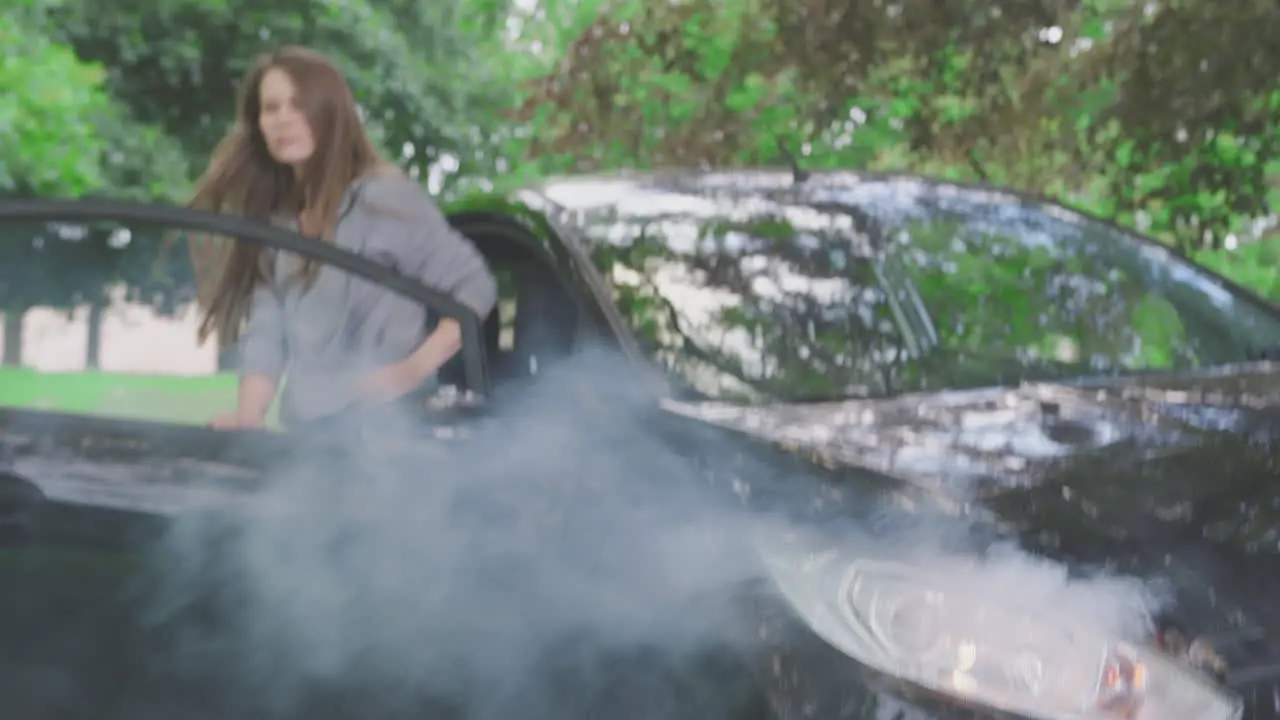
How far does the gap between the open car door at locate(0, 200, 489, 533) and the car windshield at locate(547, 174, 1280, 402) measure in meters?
0.43

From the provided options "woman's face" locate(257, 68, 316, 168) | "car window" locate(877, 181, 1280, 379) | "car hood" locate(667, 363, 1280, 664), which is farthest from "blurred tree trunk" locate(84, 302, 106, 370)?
"car window" locate(877, 181, 1280, 379)

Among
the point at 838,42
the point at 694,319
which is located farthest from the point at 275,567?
the point at 838,42

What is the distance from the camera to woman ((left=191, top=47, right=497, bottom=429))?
254cm

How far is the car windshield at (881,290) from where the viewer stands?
2.62 meters

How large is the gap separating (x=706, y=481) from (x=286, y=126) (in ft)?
4.24

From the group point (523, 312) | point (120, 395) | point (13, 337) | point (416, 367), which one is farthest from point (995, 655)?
point (13, 337)

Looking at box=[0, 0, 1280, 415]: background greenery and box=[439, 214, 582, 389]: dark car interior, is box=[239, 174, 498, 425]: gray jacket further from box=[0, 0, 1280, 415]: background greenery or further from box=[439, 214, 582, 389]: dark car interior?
box=[0, 0, 1280, 415]: background greenery

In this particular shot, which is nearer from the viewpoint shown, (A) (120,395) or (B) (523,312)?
(A) (120,395)

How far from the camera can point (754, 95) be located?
413 inches

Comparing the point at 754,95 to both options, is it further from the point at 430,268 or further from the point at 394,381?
the point at 394,381

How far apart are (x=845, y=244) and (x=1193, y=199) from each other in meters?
4.83

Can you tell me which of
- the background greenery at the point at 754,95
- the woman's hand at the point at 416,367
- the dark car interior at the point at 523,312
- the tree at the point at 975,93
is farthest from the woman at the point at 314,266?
the tree at the point at 975,93

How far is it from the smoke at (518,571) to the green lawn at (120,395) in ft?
0.86

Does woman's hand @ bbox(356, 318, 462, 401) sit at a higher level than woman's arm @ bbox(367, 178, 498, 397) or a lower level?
lower
